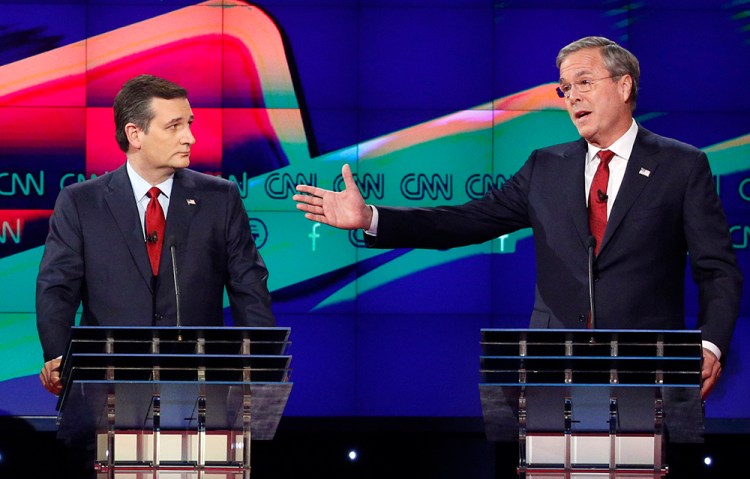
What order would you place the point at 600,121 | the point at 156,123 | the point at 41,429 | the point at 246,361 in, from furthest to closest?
the point at 41,429 → the point at 156,123 → the point at 600,121 → the point at 246,361

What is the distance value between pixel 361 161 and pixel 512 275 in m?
0.98

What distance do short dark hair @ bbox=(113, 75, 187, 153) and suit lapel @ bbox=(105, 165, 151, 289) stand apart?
0.16 metres

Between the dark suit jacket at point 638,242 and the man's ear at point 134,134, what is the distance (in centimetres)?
91

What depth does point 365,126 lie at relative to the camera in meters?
6.61

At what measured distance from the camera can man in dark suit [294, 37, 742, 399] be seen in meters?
3.62

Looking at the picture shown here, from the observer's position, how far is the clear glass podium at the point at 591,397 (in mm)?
2639

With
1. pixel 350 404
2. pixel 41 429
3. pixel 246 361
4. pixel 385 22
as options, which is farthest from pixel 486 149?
pixel 246 361

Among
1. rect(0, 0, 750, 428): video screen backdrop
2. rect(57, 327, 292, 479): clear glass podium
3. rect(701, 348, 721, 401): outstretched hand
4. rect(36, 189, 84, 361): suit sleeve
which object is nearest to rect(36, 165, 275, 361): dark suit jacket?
rect(36, 189, 84, 361): suit sleeve

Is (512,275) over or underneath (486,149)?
underneath

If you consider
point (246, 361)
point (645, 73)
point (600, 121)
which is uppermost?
point (645, 73)

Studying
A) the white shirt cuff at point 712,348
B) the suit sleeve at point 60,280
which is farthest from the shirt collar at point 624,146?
the suit sleeve at point 60,280

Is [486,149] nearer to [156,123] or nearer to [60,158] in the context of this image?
[60,158]

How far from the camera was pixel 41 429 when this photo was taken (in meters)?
6.28

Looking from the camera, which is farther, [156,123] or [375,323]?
[375,323]
